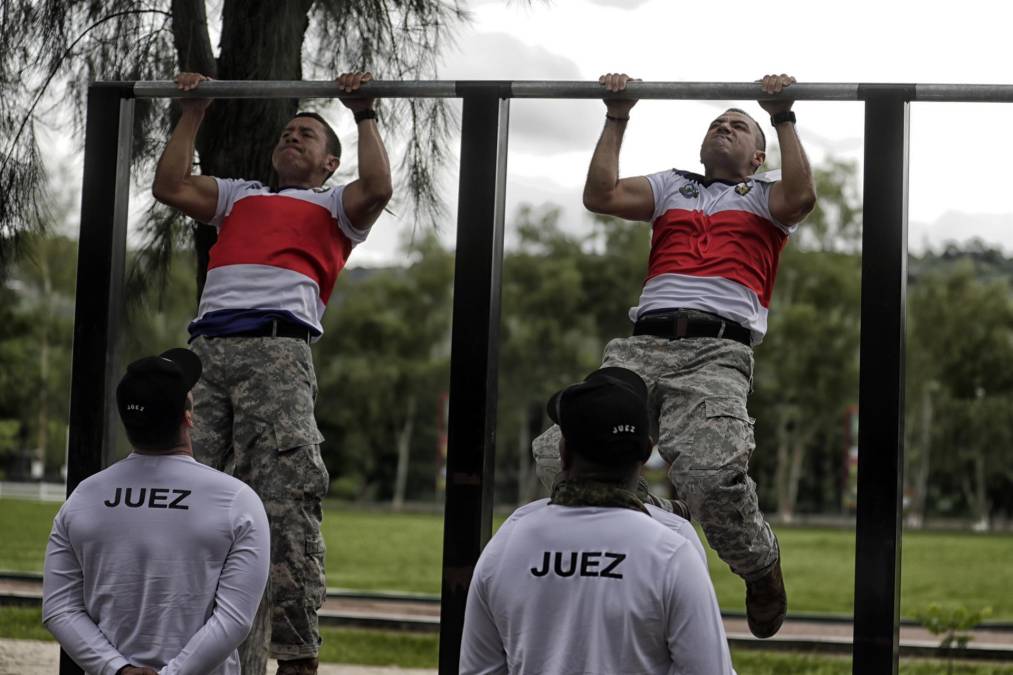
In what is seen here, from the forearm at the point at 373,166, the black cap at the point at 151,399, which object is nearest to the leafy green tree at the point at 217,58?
the forearm at the point at 373,166

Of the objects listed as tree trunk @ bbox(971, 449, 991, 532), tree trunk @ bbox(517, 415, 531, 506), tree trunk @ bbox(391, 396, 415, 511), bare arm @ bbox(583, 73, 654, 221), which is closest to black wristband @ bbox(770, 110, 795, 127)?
bare arm @ bbox(583, 73, 654, 221)

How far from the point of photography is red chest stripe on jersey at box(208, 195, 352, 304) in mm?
3928

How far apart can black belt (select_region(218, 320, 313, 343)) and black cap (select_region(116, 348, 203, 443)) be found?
40.9 inches

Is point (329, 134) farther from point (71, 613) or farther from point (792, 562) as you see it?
point (792, 562)

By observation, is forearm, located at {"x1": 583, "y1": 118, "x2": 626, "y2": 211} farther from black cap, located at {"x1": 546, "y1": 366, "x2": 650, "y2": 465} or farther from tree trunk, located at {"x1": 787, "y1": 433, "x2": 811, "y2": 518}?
tree trunk, located at {"x1": 787, "y1": 433, "x2": 811, "y2": 518}

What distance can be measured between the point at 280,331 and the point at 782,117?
1576mm

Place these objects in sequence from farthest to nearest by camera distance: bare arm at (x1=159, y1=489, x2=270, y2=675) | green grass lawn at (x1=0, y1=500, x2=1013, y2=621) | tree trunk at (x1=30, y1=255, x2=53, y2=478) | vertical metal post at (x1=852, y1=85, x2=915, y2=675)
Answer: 1. tree trunk at (x1=30, y1=255, x2=53, y2=478)
2. green grass lawn at (x1=0, y1=500, x2=1013, y2=621)
3. vertical metal post at (x1=852, y1=85, x2=915, y2=675)
4. bare arm at (x1=159, y1=489, x2=270, y2=675)

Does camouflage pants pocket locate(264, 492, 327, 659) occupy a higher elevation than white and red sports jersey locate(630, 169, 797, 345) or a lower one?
lower

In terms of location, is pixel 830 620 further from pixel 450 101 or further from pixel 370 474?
pixel 370 474

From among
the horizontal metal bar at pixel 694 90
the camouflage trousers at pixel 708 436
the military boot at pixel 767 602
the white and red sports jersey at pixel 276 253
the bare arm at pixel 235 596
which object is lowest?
the military boot at pixel 767 602

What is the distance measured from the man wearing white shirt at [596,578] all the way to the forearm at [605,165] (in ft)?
5.10

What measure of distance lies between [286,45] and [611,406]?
3620 mm

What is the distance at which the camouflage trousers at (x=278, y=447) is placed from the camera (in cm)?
372

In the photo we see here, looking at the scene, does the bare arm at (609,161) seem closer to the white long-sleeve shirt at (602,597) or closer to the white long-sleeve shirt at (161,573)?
the white long-sleeve shirt at (161,573)
